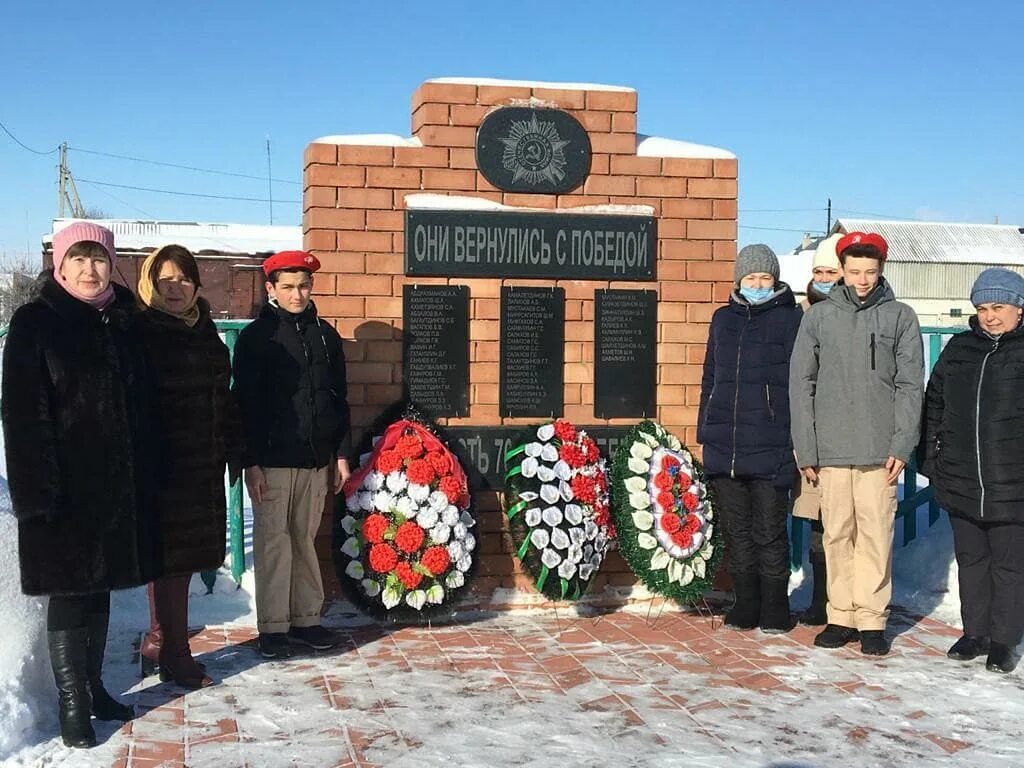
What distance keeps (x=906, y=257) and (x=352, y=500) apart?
125ft

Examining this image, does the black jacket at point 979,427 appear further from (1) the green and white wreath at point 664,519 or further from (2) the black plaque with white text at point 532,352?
(2) the black plaque with white text at point 532,352

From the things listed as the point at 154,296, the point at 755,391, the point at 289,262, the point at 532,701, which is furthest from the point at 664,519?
the point at 154,296

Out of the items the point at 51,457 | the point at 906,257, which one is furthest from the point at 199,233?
the point at 906,257

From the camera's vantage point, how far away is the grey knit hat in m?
4.70

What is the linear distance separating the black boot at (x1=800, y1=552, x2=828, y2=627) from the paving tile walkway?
0.12 m

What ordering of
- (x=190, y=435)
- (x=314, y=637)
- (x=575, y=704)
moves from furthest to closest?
(x=314, y=637), (x=190, y=435), (x=575, y=704)

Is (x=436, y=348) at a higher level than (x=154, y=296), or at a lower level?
lower

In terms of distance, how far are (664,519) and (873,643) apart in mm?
1046

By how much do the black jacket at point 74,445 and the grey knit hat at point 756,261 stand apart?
2670 mm

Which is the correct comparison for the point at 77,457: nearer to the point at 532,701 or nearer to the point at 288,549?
the point at 288,549

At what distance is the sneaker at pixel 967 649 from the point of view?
4328mm

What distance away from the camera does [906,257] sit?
3894 cm

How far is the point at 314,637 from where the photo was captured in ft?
14.5

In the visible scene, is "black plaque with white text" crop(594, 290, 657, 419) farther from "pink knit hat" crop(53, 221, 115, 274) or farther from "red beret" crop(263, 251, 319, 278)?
"pink knit hat" crop(53, 221, 115, 274)
